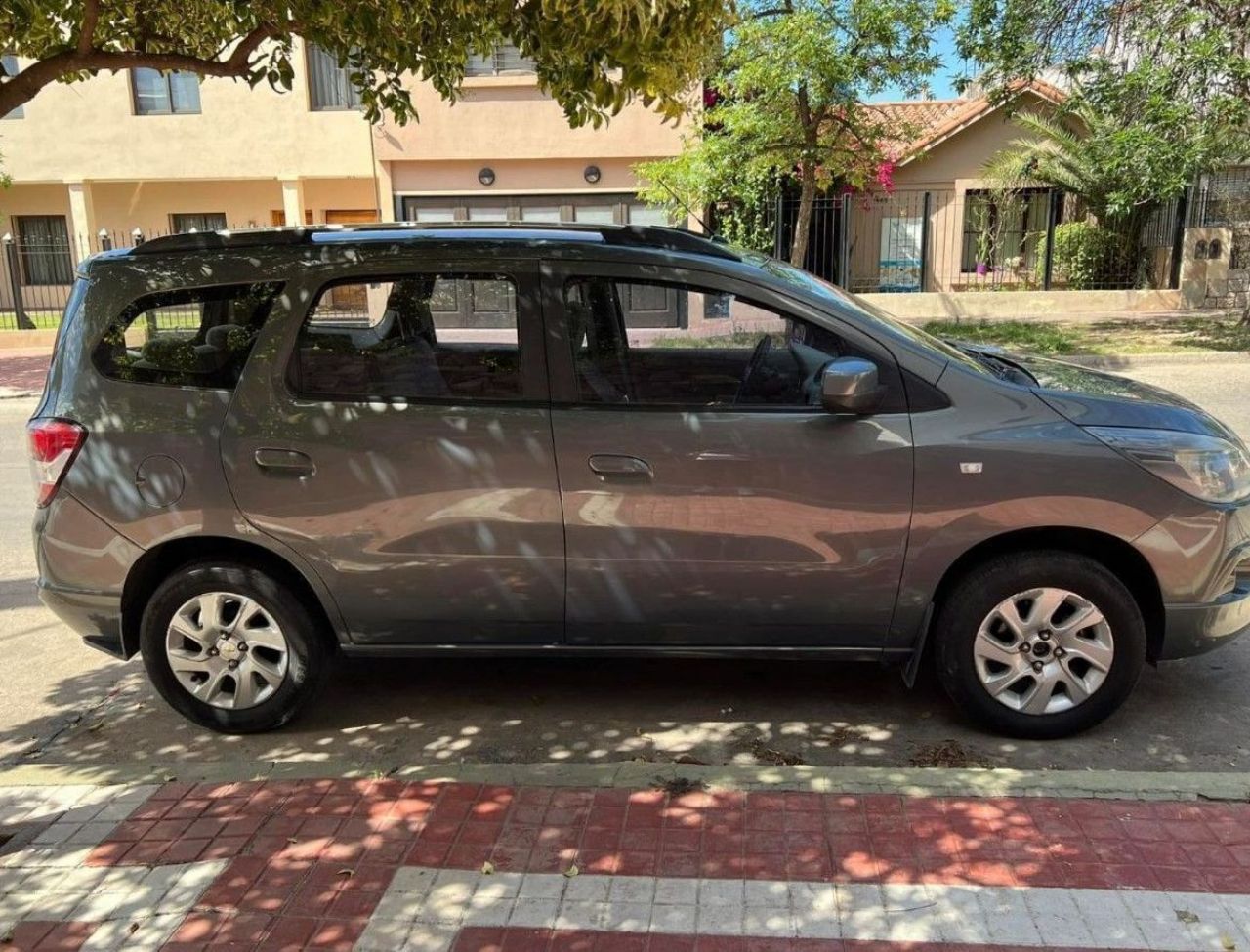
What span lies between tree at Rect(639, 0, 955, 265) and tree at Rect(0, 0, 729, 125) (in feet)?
23.9

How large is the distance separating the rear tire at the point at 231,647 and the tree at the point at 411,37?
1.89 m

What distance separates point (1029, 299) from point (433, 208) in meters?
11.2

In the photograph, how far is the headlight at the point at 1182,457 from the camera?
3.60 meters

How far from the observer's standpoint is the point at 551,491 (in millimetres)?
3723

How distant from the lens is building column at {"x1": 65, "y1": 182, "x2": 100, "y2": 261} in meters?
22.2

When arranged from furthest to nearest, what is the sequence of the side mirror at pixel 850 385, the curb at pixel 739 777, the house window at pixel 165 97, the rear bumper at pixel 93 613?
the house window at pixel 165 97
the rear bumper at pixel 93 613
the side mirror at pixel 850 385
the curb at pixel 739 777

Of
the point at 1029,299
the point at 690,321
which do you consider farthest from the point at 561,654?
the point at 1029,299

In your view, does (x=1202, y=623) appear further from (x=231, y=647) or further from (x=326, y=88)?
(x=326, y=88)

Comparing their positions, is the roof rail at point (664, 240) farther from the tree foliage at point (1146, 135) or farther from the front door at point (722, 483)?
the tree foliage at point (1146, 135)

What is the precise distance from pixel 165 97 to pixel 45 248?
18.6 ft

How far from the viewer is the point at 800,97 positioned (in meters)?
13.7

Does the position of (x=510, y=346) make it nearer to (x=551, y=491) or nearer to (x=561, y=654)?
(x=551, y=491)

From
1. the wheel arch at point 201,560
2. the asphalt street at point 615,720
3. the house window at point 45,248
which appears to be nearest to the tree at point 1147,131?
the asphalt street at point 615,720

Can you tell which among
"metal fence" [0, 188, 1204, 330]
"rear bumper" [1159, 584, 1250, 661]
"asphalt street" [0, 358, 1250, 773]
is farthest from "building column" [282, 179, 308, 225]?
"rear bumper" [1159, 584, 1250, 661]
